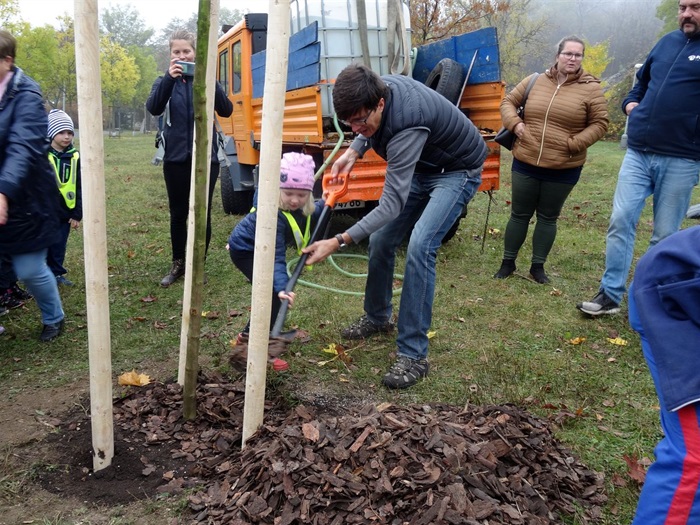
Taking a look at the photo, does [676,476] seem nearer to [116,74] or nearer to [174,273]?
[174,273]

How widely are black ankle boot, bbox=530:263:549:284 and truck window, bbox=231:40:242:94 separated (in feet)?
15.7

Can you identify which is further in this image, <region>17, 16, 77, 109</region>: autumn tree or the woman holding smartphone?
<region>17, 16, 77, 109</region>: autumn tree

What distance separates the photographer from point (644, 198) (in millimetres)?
4207

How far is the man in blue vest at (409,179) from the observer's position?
2.92 meters

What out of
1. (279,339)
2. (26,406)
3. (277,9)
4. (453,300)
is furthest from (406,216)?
(26,406)

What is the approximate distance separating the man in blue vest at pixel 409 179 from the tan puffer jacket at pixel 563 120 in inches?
61.3

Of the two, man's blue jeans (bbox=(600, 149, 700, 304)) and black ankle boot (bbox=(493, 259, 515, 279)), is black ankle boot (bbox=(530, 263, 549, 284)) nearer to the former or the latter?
black ankle boot (bbox=(493, 259, 515, 279))

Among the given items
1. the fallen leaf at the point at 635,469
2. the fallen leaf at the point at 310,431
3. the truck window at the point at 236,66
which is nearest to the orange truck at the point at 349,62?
the truck window at the point at 236,66

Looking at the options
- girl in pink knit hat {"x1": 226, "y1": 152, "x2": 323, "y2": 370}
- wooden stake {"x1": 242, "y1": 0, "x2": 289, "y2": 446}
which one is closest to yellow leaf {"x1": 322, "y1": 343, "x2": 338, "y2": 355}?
girl in pink knit hat {"x1": 226, "y1": 152, "x2": 323, "y2": 370}

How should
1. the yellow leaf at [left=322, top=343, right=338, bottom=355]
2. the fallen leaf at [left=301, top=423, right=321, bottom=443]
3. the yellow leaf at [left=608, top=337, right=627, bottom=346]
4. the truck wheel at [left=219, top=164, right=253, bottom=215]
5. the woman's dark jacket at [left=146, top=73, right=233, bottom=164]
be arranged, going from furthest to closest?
the truck wheel at [left=219, top=164, right=253, bottom=215] < the woman's dark jacket at [left=146, top=73, right=233, bottom=164] < the yellow leaf at [left=608, top=337, right=627, bottom=346] < the yellow leaf at [left=322, top=343, right=338, bottom=355] < the fallen leaf at [left=301, top=423, right=321, bottom=443]

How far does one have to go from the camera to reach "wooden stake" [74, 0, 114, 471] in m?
2.06

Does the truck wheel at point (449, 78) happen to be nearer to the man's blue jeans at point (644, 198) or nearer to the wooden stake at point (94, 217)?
the man's blue jeans at point (644, 198)

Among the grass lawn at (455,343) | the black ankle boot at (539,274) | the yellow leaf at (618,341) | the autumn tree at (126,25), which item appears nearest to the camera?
the grass lawn at (455,343)

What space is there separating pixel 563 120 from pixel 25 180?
3971 mm
